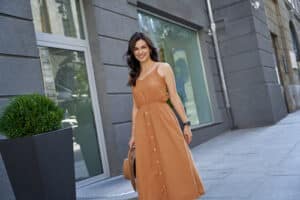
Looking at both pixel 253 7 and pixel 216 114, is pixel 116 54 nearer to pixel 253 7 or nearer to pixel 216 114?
pixel 216 114

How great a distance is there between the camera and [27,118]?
10.8 ft

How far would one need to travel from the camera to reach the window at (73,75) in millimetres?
5793

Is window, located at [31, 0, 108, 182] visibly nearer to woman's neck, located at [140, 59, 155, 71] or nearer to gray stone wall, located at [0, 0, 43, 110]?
gray stone wall, located at [0, 0, 43, 110]

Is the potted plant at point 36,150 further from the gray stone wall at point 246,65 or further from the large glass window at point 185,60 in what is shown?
the gray stone wall at point 246,65

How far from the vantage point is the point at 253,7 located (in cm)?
1200

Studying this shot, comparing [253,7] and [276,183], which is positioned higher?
[253,7]

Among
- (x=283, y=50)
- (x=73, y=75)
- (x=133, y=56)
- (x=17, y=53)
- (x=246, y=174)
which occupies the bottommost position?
(x=246, y=174)

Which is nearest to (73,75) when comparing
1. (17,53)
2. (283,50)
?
(17,53)

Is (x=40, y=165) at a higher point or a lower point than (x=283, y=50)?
lower

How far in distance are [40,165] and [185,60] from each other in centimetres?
805

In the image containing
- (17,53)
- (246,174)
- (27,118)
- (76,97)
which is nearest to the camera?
(27,118)

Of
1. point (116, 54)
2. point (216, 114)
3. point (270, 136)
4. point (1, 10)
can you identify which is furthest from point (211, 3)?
point (1, 10)

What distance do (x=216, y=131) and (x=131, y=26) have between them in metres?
4.79

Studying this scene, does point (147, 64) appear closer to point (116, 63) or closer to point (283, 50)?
point (116, 63)
